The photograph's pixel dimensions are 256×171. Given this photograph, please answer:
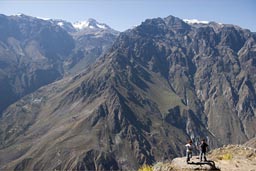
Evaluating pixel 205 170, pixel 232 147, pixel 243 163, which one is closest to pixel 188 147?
pixel 205 170

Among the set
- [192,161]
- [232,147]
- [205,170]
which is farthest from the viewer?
[232,147]

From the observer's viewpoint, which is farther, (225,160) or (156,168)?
(225,160)

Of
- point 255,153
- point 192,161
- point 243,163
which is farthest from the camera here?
point 255,153

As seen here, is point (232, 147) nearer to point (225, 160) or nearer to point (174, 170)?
point (225, 160)

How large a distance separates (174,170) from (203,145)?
13.8ft

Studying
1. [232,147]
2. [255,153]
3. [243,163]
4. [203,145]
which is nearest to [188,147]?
[203,145]

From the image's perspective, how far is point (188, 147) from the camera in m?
37.6

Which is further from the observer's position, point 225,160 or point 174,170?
point 225,160

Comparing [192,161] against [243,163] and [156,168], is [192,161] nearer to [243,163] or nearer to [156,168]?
[156,168]

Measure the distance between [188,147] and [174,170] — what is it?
3.35 meters

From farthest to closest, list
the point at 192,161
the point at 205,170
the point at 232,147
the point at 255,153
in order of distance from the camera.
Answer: the point at 232,147 → the point at 255,153 → the point at 192,161 → the point at 205,170

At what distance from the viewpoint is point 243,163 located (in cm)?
4041

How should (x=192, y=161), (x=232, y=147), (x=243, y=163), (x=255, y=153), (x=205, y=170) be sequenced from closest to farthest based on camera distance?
(x=205, y=170), (x=192, y=161), (x=243, y=163), (x=255, y=153), (x=232, y=147)

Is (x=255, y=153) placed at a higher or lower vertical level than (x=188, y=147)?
lower
